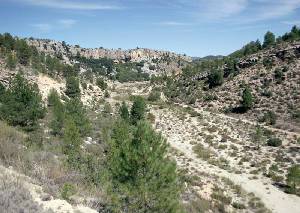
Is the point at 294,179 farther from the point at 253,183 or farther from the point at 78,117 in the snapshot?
the point at 78,117

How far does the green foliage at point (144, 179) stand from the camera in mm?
13523

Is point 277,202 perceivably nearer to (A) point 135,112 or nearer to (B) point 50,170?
(B) point 50,170

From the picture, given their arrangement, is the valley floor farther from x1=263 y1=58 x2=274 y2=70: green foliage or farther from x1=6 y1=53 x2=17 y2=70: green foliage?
x1=6 y1=53 x2=17 y2=70: green foliage

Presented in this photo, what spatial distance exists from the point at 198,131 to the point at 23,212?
149ft

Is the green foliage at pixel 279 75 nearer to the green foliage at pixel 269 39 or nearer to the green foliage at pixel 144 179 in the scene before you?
the green foliage at pixel 269 39

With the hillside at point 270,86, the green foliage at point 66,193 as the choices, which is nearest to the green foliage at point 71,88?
the hillside at point 270,86

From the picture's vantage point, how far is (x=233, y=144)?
148 ft

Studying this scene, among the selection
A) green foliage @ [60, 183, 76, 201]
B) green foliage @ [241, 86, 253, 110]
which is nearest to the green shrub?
green foliage @ [60, 183, 76, 201]

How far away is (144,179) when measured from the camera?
44.9ft

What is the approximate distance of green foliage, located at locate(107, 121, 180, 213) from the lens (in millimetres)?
13523

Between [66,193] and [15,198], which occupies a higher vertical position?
[15,198]

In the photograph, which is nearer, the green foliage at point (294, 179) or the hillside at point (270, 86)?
the green foliage at point (294, 179)

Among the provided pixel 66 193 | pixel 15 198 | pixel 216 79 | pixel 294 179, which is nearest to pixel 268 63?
pixel 216 79

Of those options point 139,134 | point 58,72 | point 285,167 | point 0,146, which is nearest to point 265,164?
point 285,167
